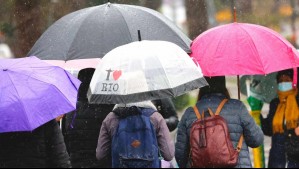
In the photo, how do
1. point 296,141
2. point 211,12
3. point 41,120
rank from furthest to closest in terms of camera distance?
point 211,12, point 296,141, point 41,120

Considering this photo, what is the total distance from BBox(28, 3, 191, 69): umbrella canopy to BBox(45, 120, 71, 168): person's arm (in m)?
1.02

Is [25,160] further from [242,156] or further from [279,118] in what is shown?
[279,118]

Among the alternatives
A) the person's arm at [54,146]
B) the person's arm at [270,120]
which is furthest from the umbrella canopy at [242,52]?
the person's arm at [270,120]

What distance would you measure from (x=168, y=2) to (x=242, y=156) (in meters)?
47.0

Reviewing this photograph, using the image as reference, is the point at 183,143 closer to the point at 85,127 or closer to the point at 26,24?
the point at 85,127

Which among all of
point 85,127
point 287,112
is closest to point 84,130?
point 85,127

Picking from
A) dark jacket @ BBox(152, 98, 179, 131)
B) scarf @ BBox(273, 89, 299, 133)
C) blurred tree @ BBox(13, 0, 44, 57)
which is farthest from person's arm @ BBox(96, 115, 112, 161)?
blurred tree @ BBox(13, 0, 44, 57)

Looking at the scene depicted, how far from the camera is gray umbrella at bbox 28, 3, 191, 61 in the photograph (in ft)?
21.0

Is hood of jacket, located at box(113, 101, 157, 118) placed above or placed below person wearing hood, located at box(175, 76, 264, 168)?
above

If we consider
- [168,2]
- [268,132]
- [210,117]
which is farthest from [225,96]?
[168,2]

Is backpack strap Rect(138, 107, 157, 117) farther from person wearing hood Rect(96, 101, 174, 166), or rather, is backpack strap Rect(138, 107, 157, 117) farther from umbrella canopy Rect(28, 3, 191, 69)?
umbrella canopy Rect(28, 3, 191, 69)

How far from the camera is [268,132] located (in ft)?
25.1

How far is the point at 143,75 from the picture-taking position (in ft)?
17.2

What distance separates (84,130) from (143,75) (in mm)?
1332
